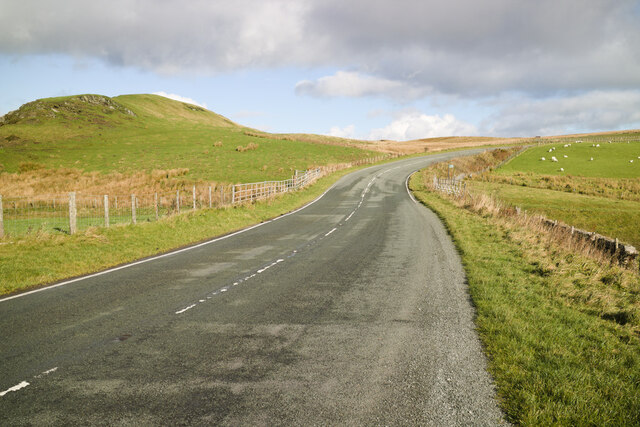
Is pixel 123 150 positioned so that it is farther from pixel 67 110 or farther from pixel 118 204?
pixel 67 110

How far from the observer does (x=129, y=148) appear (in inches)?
2689

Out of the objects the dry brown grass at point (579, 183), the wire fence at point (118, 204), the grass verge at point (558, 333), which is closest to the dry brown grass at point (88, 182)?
the wire fence at point (118, 204)

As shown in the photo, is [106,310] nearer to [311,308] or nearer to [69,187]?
[311,308]

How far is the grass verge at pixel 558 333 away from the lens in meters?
4.34

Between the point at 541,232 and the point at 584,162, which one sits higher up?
the point at 584,162

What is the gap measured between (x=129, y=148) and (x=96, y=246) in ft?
203

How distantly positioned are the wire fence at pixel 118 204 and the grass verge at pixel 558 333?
1689 cm

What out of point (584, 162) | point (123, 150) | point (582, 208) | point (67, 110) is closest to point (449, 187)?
point (582, 208)

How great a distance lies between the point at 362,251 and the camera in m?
13.5

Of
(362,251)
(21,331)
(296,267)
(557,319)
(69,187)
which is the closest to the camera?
(21,331)

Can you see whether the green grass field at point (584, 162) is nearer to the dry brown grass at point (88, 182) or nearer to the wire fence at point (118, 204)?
the wire fence at point (118, 204)

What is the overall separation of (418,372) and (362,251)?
841 cm

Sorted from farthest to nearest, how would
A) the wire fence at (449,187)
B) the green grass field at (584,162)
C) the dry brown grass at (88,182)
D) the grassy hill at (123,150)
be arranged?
the grassy hill at (123,150) < the green grass field at (584,162) < the dry brown grass at (88,182) < the wire fence at (449,187)

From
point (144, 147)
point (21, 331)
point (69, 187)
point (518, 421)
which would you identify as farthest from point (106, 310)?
point (144, 147)
